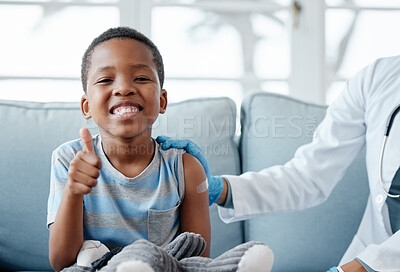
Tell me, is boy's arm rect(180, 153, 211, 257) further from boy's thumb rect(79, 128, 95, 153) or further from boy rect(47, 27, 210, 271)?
boy's thumb rect(79, 128, 95, 153)

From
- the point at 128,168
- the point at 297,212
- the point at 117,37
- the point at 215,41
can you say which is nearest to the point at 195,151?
the point at 128,168

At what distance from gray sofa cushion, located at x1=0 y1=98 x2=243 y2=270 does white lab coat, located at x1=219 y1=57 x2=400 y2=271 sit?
188 mm

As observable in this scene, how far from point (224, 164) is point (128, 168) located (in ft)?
1.48

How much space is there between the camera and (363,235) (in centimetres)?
119

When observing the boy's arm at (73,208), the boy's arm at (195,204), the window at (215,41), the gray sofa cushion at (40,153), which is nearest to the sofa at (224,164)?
the gray sofa cushion at (40,153)

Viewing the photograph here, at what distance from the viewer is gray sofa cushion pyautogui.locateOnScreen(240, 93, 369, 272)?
4.33 ft

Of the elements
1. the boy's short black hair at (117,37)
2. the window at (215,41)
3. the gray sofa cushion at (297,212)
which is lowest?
the gray sofa cushion at (297,212)

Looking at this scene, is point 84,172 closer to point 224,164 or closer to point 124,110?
point 124,110

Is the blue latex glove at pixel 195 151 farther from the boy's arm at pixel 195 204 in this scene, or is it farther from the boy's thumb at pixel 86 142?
the boy's thumb at pixel 86 142

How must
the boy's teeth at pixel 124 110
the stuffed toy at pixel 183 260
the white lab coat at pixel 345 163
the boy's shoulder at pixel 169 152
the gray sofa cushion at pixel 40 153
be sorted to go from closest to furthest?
1. the stuffed toy at pixel 183 260
2. the boy's teeth at pixel 124 110
3. the boy's shoulder at pixel 169 152
4. the white lab coat at pixel 345 163
5. the gray sofa cushion at pixel 40 153

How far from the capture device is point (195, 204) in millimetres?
998

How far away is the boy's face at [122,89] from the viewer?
2.99 feet

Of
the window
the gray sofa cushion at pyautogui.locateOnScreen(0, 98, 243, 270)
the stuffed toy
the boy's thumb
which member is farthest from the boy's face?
the window

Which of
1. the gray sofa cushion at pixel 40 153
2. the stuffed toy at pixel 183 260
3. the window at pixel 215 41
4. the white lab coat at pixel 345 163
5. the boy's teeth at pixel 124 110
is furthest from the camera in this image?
the window at pixel 215 41
